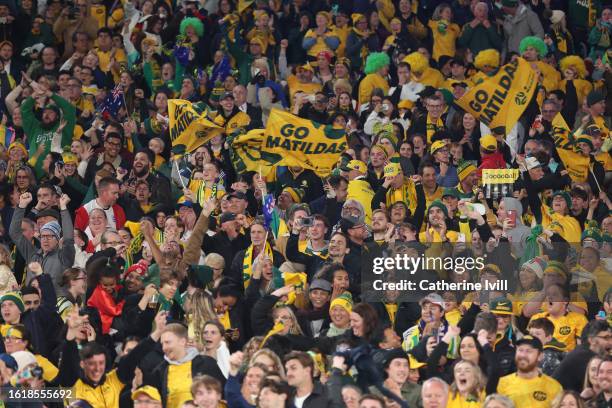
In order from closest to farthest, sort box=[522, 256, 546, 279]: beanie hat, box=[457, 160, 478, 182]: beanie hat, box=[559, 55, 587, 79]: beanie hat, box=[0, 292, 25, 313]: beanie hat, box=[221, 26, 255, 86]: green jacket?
box=[0, 292, 25, 313]: beanie hat, box=[522, 256, 546, 279]: beanie hat, box=[457, 160, 478, 182]: beanie hat, box=[559, 55, 587, 79]: beanie hat, box=[221, 26, 255, 86]: green jacket

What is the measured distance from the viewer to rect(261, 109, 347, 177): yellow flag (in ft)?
65.0

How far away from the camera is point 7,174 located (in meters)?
20.3

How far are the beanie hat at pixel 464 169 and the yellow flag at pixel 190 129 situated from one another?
2.58 metres

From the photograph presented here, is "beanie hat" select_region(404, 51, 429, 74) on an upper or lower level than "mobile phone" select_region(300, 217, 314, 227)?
upper

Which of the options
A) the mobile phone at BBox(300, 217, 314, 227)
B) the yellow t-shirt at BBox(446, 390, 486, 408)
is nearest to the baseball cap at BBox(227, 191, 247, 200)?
the mobile phone at BBox(300, 217, 314, 227)

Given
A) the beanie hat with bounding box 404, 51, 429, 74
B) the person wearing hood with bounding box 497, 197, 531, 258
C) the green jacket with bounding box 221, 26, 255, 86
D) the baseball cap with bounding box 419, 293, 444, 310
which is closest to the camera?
the baseball cap with bounding box 419, 293, 444, 310

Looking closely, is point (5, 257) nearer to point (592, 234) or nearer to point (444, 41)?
point (592, 234)

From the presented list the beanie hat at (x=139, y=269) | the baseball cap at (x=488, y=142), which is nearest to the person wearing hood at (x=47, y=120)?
the beanie hat at (x=139, y=269)

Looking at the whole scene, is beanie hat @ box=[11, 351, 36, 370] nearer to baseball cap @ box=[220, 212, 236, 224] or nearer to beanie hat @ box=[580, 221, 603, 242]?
baseball cap @ box=[220, 212, 236, 224]

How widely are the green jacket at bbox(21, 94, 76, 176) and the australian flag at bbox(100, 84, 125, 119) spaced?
596 mm

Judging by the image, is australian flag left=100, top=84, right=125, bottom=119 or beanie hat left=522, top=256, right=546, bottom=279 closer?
beanie hat left=522, top=256, right=546, bottom=279

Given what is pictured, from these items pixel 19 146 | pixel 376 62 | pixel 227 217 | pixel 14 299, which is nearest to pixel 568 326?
pixel 227 217

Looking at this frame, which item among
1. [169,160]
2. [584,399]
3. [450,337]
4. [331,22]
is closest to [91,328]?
[450,337]

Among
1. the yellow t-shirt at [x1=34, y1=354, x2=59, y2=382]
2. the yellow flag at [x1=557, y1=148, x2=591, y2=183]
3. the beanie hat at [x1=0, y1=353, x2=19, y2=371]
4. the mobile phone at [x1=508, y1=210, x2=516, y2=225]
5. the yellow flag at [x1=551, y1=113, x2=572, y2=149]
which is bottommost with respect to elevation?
the yellow flag at [x1=557, y1=148, x2=591, y2=183]
